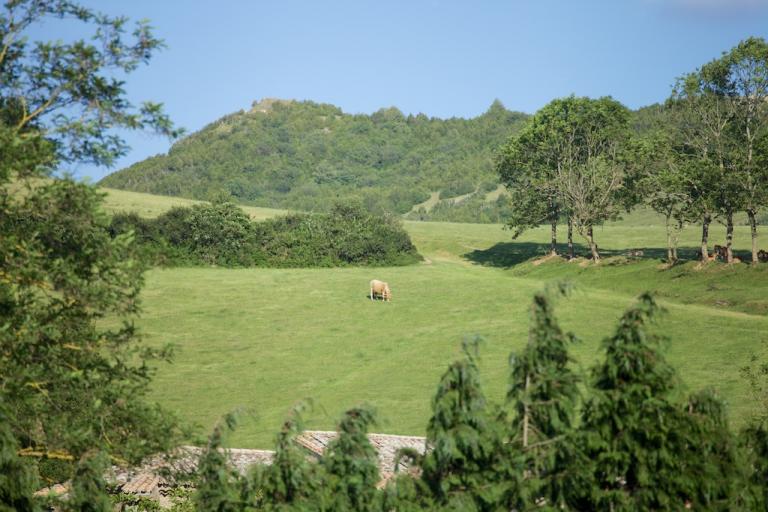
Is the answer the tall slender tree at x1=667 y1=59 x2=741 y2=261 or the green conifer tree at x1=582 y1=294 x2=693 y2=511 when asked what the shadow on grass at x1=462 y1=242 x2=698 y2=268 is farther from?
the green conifer tree at x1=582 y1=294 x2=693 y2=511

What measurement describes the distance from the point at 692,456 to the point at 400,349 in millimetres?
29108

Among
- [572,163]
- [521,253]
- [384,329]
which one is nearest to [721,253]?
[572,163]

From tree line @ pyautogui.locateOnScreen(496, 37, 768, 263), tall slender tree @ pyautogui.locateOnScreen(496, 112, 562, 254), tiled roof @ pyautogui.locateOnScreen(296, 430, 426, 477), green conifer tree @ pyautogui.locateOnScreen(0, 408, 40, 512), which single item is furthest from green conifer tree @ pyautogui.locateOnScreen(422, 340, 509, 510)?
tall slender tree @ pyautogui.locateOnScreen(496, 112, 562, 254)

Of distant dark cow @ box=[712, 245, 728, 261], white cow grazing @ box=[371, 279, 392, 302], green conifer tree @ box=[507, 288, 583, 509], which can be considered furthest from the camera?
distant dark cow @ box=[712, 245, 728, 261]

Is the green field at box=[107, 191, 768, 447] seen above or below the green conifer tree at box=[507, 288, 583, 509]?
below

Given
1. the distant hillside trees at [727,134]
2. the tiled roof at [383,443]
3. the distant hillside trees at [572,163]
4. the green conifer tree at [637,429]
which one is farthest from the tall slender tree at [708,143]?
the green conifer tree at [637,429]

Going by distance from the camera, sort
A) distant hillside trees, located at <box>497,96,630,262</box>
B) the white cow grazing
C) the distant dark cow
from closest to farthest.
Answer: the white cow grazing → the distant dark cow → distant hillside trees, located at <box>497,96,630,262</box>

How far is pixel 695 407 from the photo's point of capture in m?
15.0

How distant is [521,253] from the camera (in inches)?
3462

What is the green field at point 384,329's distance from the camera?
3428 cm

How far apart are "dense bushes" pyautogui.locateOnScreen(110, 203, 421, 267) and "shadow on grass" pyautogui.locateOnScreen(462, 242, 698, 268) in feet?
31.4

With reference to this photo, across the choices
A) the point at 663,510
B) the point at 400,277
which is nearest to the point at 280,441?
the point at 663,510

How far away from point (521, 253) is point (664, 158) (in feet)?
79.0

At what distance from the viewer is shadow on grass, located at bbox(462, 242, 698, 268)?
3048 inches
